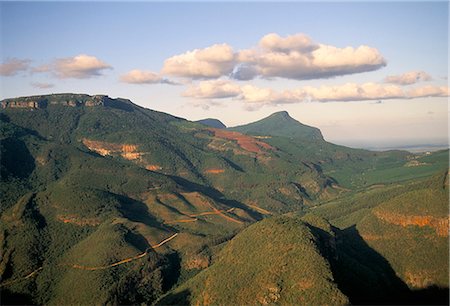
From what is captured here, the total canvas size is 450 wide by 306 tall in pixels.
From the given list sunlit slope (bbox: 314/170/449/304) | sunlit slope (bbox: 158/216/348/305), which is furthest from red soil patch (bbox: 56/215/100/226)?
sunlit slope (bbox: 314/170/449/304)

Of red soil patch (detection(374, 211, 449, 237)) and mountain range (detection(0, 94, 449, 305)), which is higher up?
red soil patch (detection(374, 211, 449, 237))

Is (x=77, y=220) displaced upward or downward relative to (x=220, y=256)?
upward

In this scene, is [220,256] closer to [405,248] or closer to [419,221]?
[405,248]

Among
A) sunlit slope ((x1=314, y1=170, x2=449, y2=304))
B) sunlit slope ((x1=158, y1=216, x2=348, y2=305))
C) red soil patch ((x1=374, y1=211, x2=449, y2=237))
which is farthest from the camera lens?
red soil patch ((x1=374, y1=211, x2=449, y2=237))

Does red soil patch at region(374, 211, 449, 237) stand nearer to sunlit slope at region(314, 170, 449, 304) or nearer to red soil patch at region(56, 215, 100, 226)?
sunlit slope at region(314, 170, 449, 304)

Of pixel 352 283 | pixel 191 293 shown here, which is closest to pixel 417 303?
pixel 352 283

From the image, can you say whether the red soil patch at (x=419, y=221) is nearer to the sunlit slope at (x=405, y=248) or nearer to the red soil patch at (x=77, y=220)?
the sunlit slope at (x=405, y=248)

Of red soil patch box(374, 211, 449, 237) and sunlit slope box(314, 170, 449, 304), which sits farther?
red soil patch box(374, 211, 449, 237)

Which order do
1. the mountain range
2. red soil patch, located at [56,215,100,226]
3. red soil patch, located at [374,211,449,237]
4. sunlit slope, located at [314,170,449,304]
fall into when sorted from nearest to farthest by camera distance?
the mountain range → sunlit slope, located at [314,170,449,304] → red soil patch, located at [374,211,449,237] → red soil patch, located at [56,215,100,226]

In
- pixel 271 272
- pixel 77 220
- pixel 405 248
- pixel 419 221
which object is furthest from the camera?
pixel 77 220

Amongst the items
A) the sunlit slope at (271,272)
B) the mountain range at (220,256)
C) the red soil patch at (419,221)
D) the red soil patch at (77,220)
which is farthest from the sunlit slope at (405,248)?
the red soil patch at (77,220)

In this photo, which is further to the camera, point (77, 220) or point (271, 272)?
point (77, 220)

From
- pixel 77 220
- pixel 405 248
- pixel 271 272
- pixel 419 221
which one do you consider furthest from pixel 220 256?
pixel 77 220
